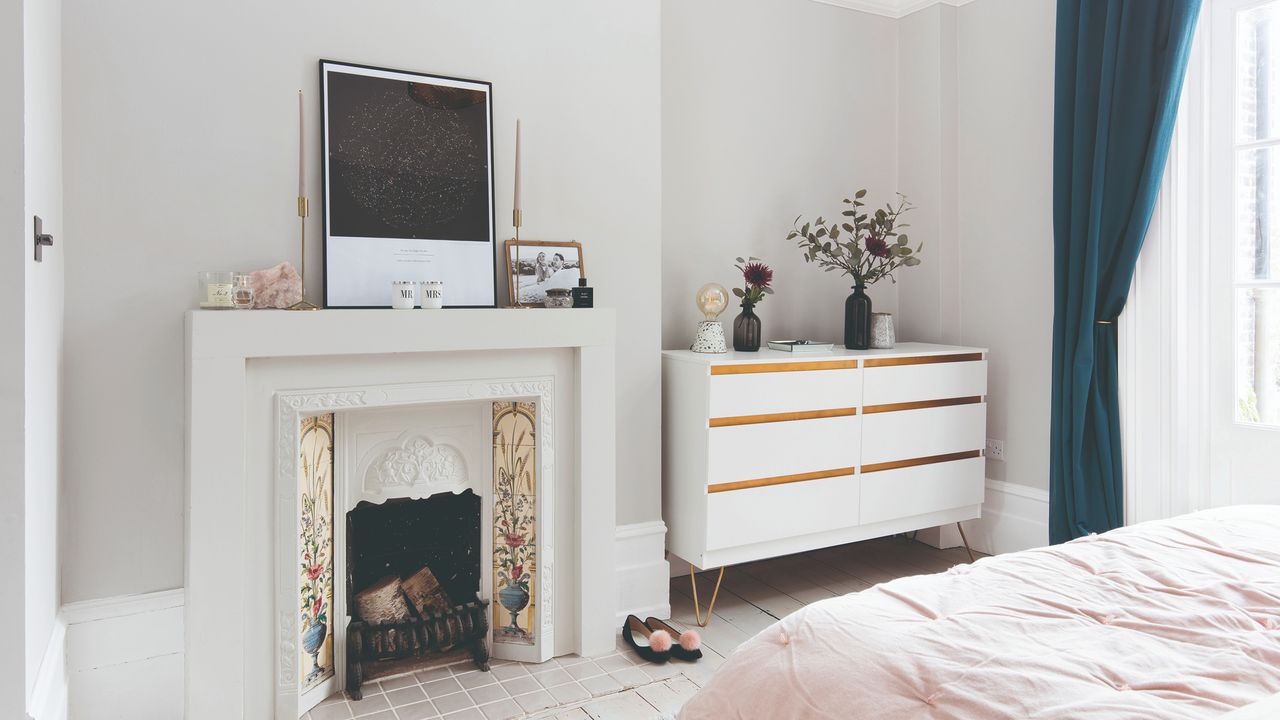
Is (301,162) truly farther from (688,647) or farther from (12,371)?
(688,647)

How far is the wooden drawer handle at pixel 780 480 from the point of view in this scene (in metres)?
2.75

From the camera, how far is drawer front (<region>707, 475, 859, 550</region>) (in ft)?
9.04

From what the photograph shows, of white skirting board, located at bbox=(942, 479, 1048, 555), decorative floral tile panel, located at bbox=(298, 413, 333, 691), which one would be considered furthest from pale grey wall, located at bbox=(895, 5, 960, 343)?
decorative floral tile panel, located at bbox=(298, 413, 333, 691)

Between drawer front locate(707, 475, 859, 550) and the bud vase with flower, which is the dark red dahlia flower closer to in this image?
the bud vase with flower

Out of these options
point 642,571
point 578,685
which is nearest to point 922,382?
point 642,571

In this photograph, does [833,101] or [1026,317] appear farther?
[833,101]

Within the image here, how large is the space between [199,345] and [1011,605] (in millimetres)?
1895

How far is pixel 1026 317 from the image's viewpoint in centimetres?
337

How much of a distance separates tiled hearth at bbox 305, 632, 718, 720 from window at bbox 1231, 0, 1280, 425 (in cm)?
206

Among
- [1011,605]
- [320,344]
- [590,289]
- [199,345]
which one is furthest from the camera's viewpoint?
[590,289]

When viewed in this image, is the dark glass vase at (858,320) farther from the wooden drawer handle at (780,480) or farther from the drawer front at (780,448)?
the wooden drawer handle at (780,480)

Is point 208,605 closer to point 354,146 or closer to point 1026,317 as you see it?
point 354,146

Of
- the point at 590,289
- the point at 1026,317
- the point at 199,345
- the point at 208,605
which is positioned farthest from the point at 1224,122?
the point at 208,605

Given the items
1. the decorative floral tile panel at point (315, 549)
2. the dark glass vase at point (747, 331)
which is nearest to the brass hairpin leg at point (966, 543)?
the dark glass vase at point (747, 331)
